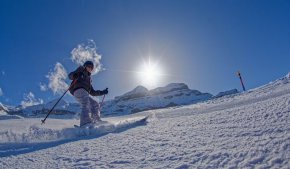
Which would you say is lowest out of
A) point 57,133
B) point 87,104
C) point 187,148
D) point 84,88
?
point 187,148

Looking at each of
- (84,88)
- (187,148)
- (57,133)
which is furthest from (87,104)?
(187,148)

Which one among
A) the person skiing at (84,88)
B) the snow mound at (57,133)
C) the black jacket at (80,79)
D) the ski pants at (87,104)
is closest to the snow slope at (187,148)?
the snow mound at (57,133)

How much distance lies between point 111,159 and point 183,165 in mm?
870

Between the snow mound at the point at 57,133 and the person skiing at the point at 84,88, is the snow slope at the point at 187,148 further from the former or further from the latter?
the person skiing at the point at 84,88

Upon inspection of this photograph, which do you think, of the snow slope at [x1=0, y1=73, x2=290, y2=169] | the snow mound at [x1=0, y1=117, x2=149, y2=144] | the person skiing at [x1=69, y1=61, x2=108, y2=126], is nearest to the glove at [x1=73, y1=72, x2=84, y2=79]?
the person skiing at [x1=69, y1=61, x2=108, y2=126]

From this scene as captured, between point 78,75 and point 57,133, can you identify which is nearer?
Answer: point 57,133

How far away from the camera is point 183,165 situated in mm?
2783

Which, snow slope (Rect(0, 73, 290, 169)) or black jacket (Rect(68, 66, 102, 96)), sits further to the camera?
black jacket (Rect(68, 66, 102, 96))

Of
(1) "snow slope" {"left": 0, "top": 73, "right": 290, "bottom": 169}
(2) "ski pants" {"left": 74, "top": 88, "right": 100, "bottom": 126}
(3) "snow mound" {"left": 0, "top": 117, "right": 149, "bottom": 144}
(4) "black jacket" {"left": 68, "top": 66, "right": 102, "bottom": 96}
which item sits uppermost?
(4) "black jacket" {"left": 68, "top": 66, "right": 102, "bottom": 96}

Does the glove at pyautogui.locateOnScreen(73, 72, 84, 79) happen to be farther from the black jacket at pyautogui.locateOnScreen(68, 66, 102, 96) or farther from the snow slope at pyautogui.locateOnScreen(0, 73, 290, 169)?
the snow slope at pyautogui.locateOnScreen(0, 73, 290, 169)

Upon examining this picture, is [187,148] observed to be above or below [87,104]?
below

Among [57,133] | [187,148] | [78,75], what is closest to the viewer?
[187,148]

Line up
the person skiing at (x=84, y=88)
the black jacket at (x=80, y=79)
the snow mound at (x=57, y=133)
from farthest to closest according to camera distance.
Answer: the black jacket at (x=80, y=79) < the person skiing at (x=84, y=88) < the snow mound at (x=57, y=133)

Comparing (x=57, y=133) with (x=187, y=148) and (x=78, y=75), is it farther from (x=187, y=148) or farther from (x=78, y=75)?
(x=187, y=148)
